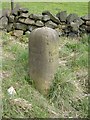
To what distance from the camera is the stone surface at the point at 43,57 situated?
405 centimetres

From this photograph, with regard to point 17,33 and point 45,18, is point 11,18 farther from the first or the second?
point 45,18

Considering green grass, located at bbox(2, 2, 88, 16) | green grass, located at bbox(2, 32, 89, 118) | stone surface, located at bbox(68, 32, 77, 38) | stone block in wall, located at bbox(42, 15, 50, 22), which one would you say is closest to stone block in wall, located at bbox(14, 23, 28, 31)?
stone block in wall, located at bbox(42, 15, 50, 22)

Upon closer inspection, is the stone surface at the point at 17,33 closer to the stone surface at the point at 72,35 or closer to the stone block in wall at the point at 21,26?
the stone block in wall at the point at 21,26

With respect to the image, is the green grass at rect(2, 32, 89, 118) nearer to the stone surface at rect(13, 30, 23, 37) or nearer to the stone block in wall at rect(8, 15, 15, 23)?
the stone surface at rect(13, 30, 23, 37)

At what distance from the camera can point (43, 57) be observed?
4055 millimetres

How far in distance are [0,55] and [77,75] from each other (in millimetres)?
1290

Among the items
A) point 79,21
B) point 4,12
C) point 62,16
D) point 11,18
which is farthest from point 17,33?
point 79,21

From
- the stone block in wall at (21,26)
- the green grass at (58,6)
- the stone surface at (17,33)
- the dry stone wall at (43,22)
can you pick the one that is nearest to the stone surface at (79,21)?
the dry stone wall at (43,22)

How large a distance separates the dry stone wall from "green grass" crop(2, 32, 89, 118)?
1602mm

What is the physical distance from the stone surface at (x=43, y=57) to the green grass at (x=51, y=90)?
10 cm

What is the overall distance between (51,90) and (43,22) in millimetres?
2825

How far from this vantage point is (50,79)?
4.09 meters

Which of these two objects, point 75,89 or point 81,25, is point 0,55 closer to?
point 75,89

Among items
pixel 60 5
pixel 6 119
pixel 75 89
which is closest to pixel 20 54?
pixel 75 89
